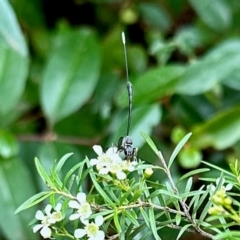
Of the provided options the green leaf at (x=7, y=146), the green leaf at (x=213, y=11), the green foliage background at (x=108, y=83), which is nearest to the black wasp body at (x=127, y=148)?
the green foliage background at (x=108, y=83)

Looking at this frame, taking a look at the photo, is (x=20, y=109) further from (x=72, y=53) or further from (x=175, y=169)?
(x=175, y=169)

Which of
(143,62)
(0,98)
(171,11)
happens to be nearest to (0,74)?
(0,98)

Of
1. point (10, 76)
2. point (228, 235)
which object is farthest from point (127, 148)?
point (10, 76)

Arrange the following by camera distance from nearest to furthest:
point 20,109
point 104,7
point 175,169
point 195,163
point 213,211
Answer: point 213,211 < point 195,163 < point 175,169 < point 20,109 < point 104,7

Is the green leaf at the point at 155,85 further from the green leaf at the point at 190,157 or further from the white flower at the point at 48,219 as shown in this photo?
the white flower at the point at 48,219

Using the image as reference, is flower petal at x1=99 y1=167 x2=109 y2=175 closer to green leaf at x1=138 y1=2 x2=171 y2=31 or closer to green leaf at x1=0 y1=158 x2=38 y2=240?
green leaf at x1=0 y1=158 x2=38 y2=240

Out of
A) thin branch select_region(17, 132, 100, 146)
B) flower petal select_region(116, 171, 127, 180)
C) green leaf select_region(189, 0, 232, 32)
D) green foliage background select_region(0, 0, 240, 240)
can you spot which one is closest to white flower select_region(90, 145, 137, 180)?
flower petal select_region(116, 171, 127, 180)

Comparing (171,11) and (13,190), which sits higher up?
(171,11)
